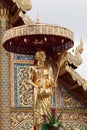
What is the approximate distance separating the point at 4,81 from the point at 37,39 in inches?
57.2

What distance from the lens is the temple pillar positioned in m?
8.73

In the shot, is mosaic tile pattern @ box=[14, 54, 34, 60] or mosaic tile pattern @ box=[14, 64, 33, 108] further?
mosaic tile pattern @ box=[14, 54, 34, 60]

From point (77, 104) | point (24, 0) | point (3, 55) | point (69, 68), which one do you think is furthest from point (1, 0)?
point (77, 104)

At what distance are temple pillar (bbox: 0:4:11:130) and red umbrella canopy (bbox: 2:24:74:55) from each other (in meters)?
0.91

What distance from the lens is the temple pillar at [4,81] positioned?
28.6 feet

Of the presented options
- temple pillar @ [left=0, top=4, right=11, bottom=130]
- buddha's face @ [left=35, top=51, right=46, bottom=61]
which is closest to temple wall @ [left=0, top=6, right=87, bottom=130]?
temple pillar @ [left=0, top=4, right=11, bottom=130]

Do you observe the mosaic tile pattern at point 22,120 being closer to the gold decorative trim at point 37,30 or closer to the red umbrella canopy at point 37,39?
the red umbrella canopy at point 37,39

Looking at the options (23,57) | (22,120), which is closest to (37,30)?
(23,57)

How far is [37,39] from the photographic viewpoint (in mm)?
7734

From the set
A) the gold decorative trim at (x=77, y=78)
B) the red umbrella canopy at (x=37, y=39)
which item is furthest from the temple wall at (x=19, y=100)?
the red umbrella canopy at (x=37, y=39)

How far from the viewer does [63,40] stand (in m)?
7.75

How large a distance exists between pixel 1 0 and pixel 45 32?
78.0 inches

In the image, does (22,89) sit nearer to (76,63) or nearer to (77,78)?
(77,78)

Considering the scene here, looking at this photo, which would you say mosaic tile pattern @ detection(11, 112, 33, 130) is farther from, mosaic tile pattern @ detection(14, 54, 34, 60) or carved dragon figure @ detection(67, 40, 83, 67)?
carved dragon figure @ detection(67, 40, 83, 67)
